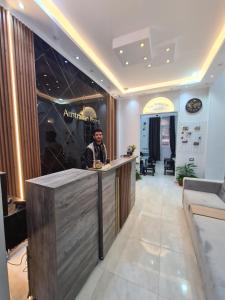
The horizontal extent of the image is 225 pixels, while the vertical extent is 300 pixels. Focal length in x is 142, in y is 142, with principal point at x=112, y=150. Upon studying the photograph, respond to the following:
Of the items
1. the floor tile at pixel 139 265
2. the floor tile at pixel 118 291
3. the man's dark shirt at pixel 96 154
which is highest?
the man's dark shirt at pixel 96 154

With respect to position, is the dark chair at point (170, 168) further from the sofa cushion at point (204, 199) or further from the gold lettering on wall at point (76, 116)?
the gold lettering on wall at point (76, 116)

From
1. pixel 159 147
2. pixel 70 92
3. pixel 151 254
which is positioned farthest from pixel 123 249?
pixel 159 147

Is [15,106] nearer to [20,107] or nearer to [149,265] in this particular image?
[20,107]

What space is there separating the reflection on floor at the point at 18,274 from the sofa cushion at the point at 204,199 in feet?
8.51

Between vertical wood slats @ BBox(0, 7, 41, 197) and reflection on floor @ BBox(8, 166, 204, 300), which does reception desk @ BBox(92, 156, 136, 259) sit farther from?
vertical wood slats @ BBox(0, 7, 41, 197)

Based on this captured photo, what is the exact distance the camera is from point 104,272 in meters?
1.68

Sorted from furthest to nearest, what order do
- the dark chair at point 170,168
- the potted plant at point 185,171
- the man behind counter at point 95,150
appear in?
the dark chair at point 170,168, the potted plant at point 185,171, the man behind counter at point 95,150

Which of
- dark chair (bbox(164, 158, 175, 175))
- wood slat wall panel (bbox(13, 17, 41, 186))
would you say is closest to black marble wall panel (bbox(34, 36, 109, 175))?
wood slat wall panel (bbox(13, 17, 41, 186))

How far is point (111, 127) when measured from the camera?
218 inches

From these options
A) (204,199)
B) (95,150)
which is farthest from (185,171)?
(95,150)

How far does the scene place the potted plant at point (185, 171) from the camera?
498 cm

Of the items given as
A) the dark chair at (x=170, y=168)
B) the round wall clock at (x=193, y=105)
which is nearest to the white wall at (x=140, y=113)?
the round wall clock at (x=193, y=105)

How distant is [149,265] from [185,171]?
3.98 meters

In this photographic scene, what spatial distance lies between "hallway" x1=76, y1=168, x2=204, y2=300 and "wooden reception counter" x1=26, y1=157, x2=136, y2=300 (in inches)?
8.9
